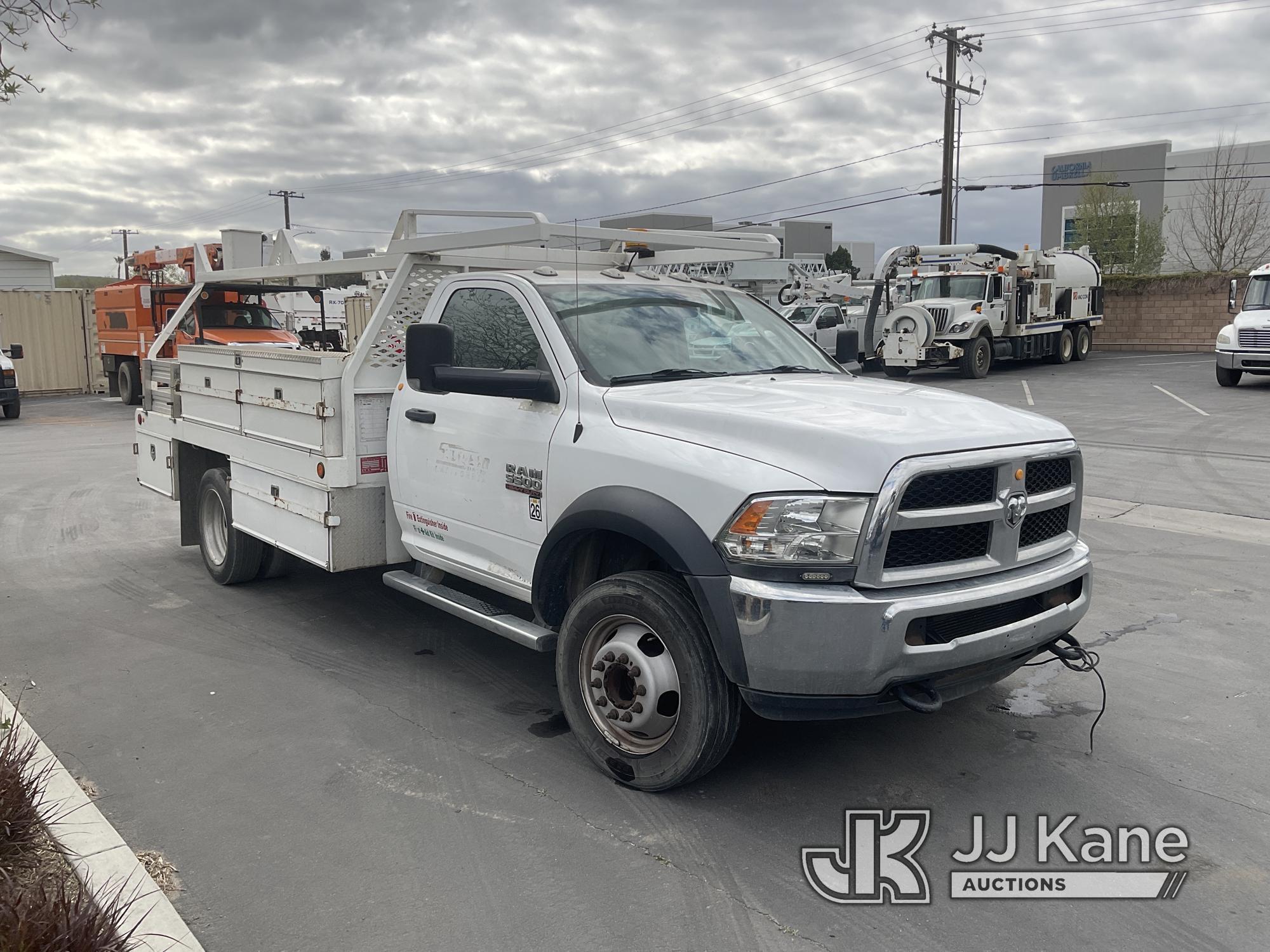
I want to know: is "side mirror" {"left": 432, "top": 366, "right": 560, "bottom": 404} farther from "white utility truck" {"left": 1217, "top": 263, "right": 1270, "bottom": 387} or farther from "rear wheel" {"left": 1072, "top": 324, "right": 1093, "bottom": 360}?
"rear wheel" {"left": 1072, "top": 324, "right": 1093, "bottom": 360}

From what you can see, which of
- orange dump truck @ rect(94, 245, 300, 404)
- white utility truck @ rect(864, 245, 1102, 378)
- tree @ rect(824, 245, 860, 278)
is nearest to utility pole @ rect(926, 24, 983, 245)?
white utility truck @ rect(864, 245, 1102, 378)

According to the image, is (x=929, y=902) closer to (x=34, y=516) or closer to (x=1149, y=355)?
(x=34, y=516)

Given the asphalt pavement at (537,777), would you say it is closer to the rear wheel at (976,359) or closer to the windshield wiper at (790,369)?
the windshield wiper at (790,369)

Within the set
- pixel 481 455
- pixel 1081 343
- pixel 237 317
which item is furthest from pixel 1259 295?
pixel 481 455

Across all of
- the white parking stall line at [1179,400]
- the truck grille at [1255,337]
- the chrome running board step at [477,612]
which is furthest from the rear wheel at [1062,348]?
the chrome running board step at [477,612]

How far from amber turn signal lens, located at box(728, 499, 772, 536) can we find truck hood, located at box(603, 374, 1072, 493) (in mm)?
163

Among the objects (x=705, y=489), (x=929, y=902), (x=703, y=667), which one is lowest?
(x=929, y=902)

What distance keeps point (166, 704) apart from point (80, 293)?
2711cm

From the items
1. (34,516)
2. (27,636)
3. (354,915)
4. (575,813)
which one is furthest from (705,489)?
(34,516)

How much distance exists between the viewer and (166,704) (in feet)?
17.0

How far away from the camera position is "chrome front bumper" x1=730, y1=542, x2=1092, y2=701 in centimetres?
353

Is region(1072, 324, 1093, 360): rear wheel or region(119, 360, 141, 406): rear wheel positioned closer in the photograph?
region(119, 360, 141, 406): rear wheel

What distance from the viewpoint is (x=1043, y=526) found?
4234 mm

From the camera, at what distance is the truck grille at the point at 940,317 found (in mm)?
25078
